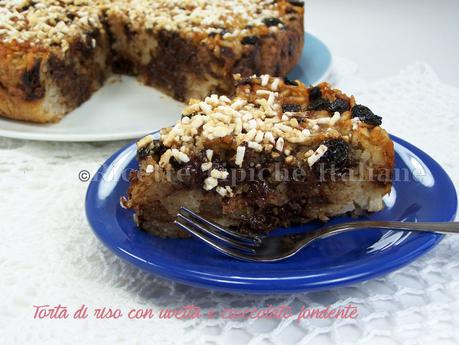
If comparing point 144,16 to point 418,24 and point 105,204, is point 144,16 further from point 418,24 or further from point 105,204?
point 418,24

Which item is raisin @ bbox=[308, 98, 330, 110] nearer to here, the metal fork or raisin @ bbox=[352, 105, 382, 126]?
raisin @ bbox=[352, 105, 382, 126]

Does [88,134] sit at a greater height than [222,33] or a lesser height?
lesser

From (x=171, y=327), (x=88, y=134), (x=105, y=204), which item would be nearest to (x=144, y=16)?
(x=88, y=134)

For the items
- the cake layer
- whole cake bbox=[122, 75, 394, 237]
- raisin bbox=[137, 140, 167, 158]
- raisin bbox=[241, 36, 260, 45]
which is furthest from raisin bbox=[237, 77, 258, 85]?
the cake layer

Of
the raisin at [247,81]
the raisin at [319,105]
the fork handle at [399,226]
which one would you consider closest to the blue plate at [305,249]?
the fork handle at [399,226]

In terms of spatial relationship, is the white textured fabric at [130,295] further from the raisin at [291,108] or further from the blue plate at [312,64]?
the blue plate at [312,64]

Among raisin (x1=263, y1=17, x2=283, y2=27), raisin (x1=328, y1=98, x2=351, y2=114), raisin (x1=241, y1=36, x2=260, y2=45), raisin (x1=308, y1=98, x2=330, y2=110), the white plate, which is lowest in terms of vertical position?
the white plate
